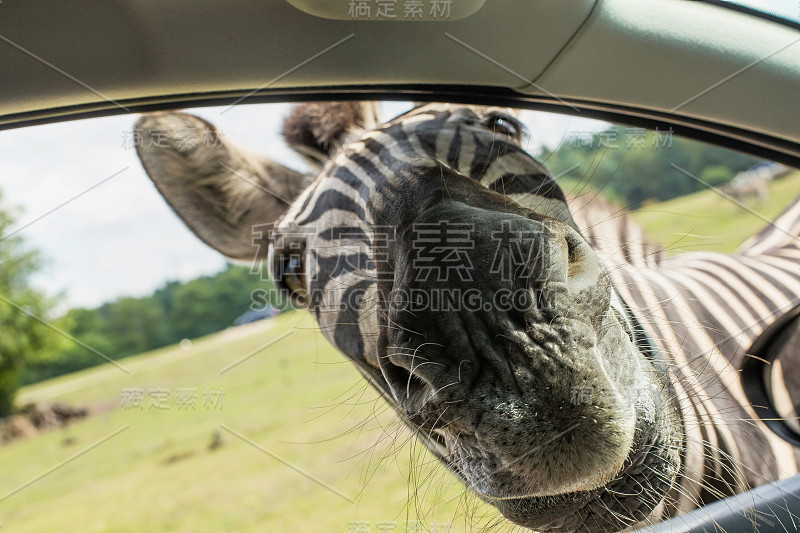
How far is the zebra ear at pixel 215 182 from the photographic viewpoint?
165 cm

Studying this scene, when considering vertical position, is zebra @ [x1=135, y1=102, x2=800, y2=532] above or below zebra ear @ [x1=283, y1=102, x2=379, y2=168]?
below

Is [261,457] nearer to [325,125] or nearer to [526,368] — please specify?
[325,125]

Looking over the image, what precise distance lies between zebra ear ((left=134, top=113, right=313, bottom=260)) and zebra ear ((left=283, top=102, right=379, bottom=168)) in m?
0.12

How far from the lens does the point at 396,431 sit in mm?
1146

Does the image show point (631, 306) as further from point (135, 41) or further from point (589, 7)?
point (135, 41)

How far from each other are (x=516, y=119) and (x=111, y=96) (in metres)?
1.05

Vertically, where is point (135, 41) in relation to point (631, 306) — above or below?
above

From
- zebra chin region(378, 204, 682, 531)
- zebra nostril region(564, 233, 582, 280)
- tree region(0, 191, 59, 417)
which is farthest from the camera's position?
tree region(0, 191, 59, 417)

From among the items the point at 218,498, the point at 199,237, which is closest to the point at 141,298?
the point at 218,498

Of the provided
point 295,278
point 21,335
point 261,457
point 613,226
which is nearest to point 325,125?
point 295,278

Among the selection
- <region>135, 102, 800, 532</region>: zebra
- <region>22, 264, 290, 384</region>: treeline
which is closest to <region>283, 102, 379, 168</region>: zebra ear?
<region>135, 102, 800, 532</region>: zebra

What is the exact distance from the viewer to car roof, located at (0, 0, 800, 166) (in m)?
0.89

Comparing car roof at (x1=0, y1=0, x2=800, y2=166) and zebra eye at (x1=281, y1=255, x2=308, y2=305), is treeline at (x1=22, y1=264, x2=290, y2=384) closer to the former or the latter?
zebra eye at (x1=281, y1=255, x2=308, y2=305)

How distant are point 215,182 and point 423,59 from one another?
1.16 m
